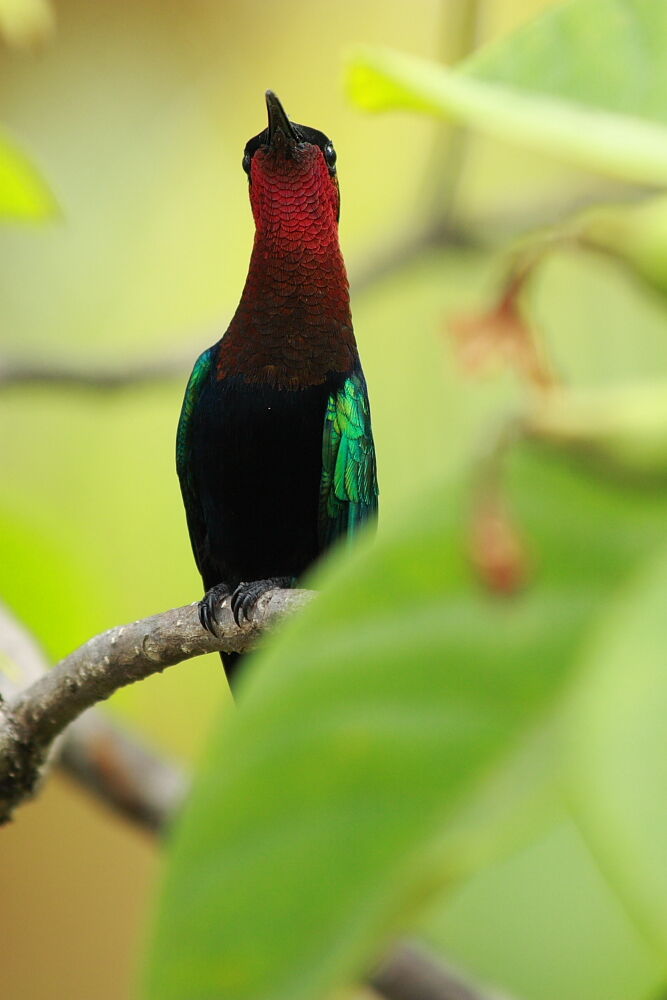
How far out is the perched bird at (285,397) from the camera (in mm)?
1835

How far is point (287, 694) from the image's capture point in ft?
1.33

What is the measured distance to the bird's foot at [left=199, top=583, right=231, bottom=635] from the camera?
1.28m

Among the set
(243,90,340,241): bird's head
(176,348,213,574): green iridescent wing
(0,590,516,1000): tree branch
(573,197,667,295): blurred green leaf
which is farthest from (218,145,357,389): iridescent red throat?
(573,197,667,295): blurred green leaf

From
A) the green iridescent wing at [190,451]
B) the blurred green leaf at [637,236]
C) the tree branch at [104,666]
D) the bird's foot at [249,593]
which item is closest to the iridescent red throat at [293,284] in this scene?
the green iridescent wing at [190,451]

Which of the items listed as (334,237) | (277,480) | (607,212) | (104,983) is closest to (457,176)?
(334,237)

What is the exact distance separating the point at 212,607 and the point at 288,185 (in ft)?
2.18

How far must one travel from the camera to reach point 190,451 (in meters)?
2.08

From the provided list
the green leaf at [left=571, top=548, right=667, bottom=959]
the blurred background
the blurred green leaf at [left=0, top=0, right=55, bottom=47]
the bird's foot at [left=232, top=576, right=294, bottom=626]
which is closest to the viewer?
the green leaf at [left=571, top=548, right=667, bottom=959]

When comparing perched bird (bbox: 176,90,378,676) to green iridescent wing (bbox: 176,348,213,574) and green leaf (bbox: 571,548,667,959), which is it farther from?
green leaf (bbox: 571,548,667,959)

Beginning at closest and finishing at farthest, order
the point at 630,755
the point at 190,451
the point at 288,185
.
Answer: the point at 630,755, the point at 288,185, the point at 190,451

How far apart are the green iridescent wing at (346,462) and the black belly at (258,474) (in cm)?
3

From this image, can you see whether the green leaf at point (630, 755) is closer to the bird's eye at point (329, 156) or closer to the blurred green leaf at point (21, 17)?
the blurred green leaf at point (21, 17)

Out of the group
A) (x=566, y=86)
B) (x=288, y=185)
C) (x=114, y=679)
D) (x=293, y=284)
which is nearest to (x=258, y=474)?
(x=293, y=284)

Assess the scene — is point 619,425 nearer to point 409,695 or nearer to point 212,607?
point 409,695
